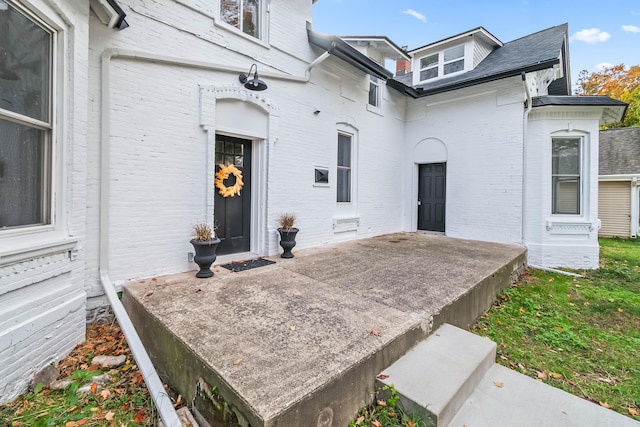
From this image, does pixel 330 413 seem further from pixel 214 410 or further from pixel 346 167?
pixel 346 167

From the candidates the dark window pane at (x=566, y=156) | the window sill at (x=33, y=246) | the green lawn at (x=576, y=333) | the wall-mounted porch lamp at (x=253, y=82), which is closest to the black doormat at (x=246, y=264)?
the window sill at (x=33, y=246)

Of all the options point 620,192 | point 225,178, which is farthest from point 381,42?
point 620,192

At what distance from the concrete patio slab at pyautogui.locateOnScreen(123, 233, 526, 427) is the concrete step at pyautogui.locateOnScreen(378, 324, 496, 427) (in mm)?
120

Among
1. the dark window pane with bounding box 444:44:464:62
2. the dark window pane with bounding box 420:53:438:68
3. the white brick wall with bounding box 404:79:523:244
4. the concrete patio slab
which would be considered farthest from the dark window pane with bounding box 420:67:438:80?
the concrete patio slab

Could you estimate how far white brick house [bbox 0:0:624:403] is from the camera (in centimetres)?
267

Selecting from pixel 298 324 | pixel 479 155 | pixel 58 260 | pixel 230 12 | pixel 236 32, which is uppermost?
pixel 230 12

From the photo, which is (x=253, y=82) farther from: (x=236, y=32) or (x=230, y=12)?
(x=230, y=12)

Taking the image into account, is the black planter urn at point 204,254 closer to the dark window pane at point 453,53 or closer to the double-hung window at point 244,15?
the double-hung window at point 244,15

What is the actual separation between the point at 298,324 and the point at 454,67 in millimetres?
9661

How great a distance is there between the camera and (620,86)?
20.1 metres

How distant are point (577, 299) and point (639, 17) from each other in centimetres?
1361

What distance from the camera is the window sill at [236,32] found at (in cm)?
468

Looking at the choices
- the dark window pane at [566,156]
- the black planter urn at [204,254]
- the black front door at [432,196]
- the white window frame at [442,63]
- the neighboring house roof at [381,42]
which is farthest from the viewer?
the white window frame at [442,63]

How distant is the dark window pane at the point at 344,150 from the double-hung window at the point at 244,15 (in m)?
2.98
